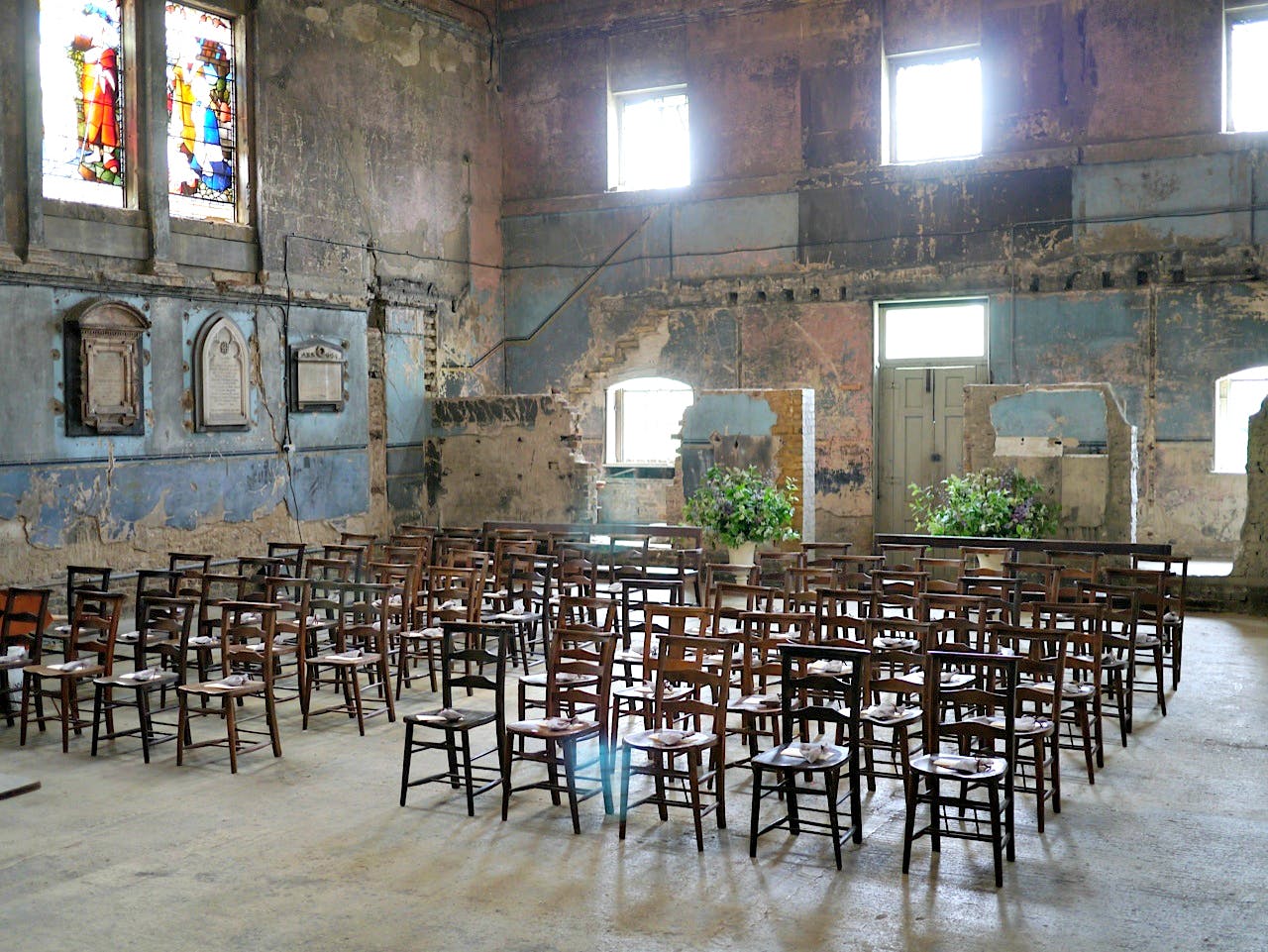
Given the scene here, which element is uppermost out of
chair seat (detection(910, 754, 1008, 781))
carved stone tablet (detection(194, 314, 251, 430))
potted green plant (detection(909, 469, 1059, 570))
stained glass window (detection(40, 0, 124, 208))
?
stained glass window (detection(40, 0, 124, 208))

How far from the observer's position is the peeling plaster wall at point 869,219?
15.2 meters

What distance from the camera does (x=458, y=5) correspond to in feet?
60.7

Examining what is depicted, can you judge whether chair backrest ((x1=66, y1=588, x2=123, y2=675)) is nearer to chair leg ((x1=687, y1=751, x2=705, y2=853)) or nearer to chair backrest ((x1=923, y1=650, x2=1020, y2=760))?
chair leg ((x1=687, y1=751, x2=705, y2=853))

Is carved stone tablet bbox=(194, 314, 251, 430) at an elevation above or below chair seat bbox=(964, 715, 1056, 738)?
above

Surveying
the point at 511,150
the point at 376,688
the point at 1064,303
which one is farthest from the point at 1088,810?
the point at 511,150

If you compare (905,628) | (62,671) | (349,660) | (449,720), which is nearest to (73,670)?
(62,671)

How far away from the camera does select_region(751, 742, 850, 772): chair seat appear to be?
223 inches

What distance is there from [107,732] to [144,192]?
761 centimetres

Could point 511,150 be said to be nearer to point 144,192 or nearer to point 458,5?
point 458,5

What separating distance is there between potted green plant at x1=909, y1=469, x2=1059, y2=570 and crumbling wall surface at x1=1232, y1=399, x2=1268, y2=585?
72.4 inches

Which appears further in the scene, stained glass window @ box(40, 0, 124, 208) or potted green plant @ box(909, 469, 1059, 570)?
potted green plant @ box(909, 469, 1059, 570)

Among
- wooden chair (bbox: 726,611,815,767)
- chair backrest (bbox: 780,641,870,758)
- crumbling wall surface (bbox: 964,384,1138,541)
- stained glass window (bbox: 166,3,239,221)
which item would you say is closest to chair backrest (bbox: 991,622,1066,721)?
chair backrest (bbox: 780,641,870,758)

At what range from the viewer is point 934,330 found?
1698 centimetres

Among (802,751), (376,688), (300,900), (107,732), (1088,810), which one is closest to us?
(300,900)
